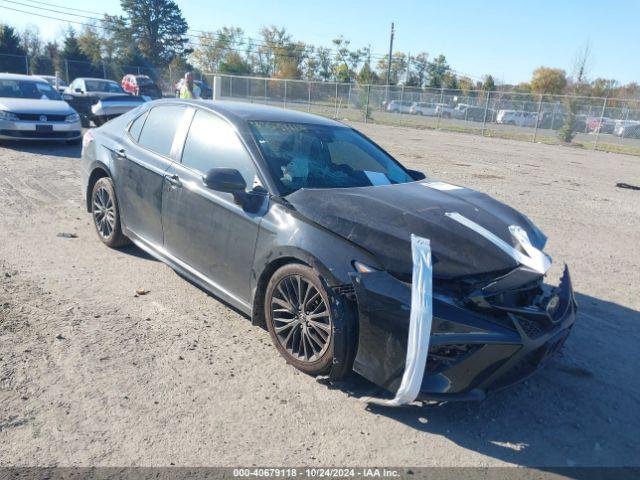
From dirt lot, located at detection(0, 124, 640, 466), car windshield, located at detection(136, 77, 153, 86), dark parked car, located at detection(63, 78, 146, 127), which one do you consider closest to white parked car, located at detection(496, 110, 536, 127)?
car windshield, located at detection(136, 77, 153, 86)

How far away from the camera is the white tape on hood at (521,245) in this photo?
3160mm

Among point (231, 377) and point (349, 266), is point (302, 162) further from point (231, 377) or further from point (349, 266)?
point (231, 377)

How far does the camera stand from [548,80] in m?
70.8

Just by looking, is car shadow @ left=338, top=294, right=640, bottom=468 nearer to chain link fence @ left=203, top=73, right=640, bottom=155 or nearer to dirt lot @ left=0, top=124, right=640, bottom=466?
dirt lot @ left=0, top=124, right=640, bottom=466

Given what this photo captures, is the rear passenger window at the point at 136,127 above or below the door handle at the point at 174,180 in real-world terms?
above

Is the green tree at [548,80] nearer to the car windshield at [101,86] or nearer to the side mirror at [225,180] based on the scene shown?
the car windshield at [101,86]

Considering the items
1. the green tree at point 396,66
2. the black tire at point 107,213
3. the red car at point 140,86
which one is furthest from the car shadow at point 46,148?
the green tree at point 396,66

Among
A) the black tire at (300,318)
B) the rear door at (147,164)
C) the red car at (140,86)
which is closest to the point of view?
the black tire at (300,318)

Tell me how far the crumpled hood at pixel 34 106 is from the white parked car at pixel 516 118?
81.9 feet

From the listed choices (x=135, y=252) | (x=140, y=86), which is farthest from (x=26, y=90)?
(x=140, y=86)

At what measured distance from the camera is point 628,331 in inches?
169

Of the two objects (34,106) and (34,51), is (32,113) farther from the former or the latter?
(34,51)

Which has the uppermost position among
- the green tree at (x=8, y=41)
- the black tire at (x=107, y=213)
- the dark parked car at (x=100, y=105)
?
the green tree at (x=8, y=41)

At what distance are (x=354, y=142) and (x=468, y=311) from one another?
7.88 ft
